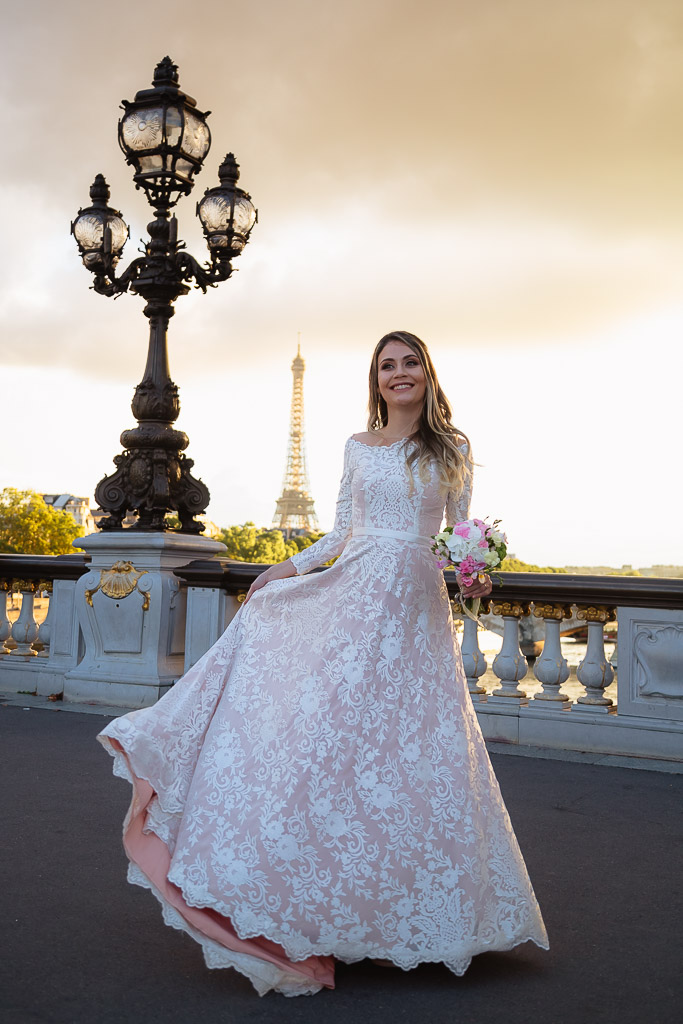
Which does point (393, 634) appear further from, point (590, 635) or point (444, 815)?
point (590, 635)

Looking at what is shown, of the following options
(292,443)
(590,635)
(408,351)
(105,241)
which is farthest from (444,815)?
(292,443)

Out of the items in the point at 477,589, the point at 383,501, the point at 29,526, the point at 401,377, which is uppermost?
the point at 29,526

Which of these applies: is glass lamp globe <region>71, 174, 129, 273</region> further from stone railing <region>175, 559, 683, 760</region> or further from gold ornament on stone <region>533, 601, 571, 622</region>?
gold ornament on stone <region>533, 601, 571, 622</region>

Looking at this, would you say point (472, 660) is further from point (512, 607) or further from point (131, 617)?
point (131, 617)

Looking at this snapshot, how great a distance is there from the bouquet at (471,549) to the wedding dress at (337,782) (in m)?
0.15

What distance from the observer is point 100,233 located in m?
8.78

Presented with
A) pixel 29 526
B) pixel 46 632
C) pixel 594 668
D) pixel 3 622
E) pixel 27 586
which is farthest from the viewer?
pixel 29 526

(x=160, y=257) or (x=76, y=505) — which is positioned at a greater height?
(x=76, y=505)

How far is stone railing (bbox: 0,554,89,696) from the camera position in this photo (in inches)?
345

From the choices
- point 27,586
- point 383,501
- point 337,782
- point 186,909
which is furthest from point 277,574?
point 27,586

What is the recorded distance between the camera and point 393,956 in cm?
296

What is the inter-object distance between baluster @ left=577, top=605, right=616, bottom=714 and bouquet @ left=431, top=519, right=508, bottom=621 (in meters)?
3.67

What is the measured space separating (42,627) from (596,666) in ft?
16.3

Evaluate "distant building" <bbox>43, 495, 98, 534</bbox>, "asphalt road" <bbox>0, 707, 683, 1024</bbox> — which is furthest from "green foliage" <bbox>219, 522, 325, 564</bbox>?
"asphalt road" <bbox>0, 707, 683, 1024</bbox>
